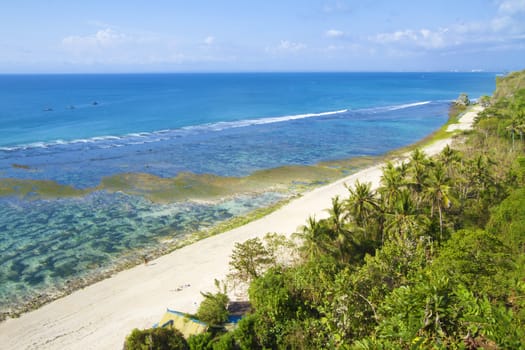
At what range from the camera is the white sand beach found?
25.2m

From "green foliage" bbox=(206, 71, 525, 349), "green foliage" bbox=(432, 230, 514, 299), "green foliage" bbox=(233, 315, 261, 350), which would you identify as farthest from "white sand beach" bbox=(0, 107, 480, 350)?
"green foliage" bbox=(432, 230, 514, 299)

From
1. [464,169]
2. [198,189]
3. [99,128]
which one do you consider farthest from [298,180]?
[99,128]

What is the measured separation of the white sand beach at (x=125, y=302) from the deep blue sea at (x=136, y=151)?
3.76 m

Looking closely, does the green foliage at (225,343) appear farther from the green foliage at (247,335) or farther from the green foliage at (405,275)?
the green foliage at (247,335)

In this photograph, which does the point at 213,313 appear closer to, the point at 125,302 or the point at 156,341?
the point at 156,341

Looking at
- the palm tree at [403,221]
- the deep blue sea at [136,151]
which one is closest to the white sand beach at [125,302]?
the deep blue sea at [136,151]

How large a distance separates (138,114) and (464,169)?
334ft

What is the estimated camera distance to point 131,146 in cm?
7938

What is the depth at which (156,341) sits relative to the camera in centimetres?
2122

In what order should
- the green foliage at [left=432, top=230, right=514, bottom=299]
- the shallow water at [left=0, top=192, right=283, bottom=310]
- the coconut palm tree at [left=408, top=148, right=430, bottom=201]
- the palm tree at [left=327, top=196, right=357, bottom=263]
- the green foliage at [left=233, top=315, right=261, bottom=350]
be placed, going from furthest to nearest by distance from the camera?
the coconut palm tree at [left=408, top=148, right=430, bottom=201] < the shallow water at [left=0, top=192, right=283, bottom=310] < the palm tree at [left=327, top=196, right=357, bottom=263] < the green foliage at [left=233, top=315, right=261, bottom=350] < the green foliage at [left=432, top=230, right=514, bottom=299]

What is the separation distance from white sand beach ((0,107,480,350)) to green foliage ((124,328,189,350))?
3.48 metres

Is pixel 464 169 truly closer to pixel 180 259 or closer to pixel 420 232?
pixel 420 232

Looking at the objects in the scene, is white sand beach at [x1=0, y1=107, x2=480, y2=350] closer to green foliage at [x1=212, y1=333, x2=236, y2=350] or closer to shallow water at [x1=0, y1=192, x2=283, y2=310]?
shallow water at [x1=0, y1=192, x2=283, y2=310]

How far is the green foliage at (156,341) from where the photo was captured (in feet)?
68.9
